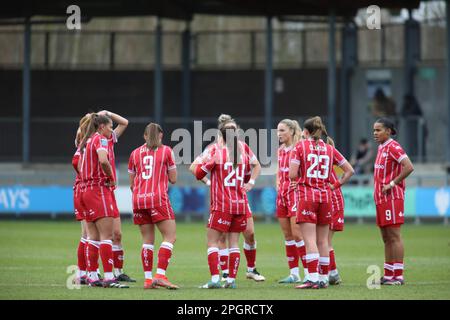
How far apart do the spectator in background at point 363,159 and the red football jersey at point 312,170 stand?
60.8 ft

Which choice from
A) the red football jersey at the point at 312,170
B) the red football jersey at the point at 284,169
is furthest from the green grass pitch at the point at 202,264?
the red football jersey at the point at 284,169

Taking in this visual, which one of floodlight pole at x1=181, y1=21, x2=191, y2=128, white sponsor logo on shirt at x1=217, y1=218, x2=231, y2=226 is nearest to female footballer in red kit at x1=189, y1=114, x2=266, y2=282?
white sponsor logo on shirt at x1=217, y1=218, x2=231, y2=226

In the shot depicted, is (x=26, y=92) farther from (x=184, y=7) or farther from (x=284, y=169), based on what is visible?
(x=284, y=169)

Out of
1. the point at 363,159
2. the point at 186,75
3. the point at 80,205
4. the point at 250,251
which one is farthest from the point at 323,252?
the point at 186,75

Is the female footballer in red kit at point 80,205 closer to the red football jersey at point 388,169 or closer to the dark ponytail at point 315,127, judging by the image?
the dark ponytail at point 315,127

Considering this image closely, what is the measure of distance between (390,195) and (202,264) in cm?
457

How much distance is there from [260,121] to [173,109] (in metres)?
5.62

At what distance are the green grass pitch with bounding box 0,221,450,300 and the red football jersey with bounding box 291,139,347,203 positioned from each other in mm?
1251

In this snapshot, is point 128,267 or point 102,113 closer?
point 102,113

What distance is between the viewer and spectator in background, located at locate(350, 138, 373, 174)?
33.3 m

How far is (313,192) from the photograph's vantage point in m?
14.8

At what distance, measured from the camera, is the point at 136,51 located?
4450cm
